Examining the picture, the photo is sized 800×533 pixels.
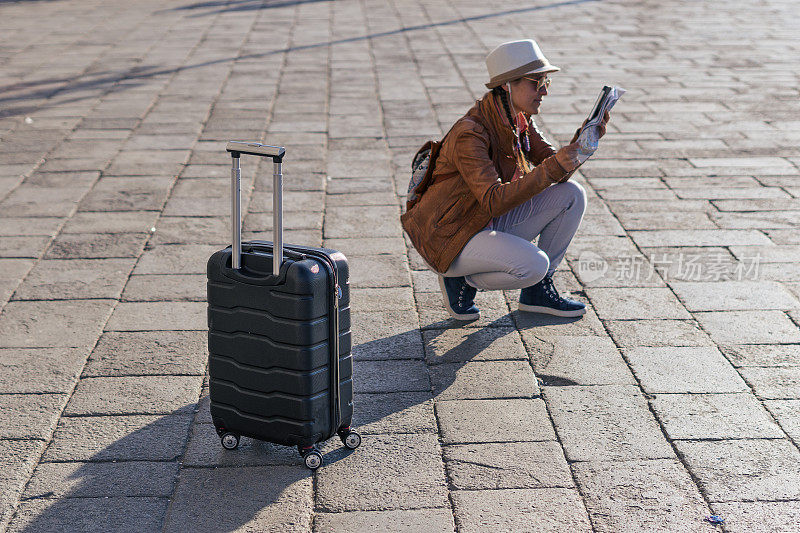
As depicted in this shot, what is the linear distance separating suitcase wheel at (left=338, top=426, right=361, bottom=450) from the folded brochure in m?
1.37

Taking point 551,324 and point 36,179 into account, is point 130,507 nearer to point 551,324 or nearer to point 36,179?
point 551,324

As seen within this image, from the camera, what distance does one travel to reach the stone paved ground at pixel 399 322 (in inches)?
118

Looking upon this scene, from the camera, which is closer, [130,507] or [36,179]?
[130,507]

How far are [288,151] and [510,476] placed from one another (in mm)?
4677

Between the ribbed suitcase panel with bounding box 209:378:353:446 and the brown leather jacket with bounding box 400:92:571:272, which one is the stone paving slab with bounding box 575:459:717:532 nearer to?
the ribbed suitcase panel with bounding box 209:378:353:446

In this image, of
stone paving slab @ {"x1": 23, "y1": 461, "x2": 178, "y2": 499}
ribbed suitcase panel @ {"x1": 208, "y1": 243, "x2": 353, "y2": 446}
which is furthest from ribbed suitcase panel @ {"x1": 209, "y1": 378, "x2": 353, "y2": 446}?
stone paving slab @ {"x1": 23, "y1": 461, "x2": 178, "y2": 499}

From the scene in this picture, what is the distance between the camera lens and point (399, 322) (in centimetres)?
437

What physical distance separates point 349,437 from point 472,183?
1.24 m

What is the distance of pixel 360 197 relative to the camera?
20.4 ft

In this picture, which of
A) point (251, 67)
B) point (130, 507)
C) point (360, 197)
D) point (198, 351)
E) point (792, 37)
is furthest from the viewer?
point (792, 37)

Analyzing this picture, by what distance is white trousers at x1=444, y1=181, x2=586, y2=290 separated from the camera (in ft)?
13.4

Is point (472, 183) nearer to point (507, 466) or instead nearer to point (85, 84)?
point (507, 466)

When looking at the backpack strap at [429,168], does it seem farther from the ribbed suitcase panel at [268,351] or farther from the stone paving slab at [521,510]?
the stone paving slab at [521,510]

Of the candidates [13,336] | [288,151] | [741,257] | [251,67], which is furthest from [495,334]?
[251,67]
